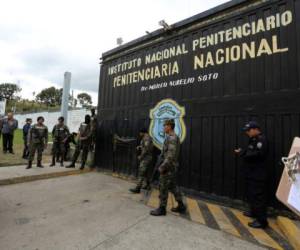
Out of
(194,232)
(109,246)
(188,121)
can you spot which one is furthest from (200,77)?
(109,246)

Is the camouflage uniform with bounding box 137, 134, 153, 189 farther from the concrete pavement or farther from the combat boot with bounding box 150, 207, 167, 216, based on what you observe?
the combat boot with bounding box 150, 207, 167, 216

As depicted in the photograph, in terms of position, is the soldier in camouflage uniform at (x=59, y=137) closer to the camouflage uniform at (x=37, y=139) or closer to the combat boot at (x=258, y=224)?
the camouflage uniform at (x=37, y=139)

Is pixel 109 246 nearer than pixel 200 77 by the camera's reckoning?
Yes

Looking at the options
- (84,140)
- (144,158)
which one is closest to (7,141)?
(84,140)

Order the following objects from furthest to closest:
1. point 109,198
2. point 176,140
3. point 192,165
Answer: point 192,165 < point 109,198 < point 176,140

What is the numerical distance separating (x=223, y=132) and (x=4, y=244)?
3.90 metres

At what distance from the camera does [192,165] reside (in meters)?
4.64

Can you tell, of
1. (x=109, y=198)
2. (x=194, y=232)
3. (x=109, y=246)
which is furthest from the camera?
(x=109, y=198)

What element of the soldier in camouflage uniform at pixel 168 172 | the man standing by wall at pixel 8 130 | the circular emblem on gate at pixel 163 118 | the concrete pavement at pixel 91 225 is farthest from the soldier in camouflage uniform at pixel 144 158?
the man standing by wall at pixel 8 130

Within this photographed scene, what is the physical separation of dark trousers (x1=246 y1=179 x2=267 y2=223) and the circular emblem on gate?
1940 millimetres

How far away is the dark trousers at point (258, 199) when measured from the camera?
3129 millimetres

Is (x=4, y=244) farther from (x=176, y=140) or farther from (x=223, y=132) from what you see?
(x=223, y=132)

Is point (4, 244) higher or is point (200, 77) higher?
A: point (200, 77)

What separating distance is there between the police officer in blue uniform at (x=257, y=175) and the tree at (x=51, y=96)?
6050 centimetres
